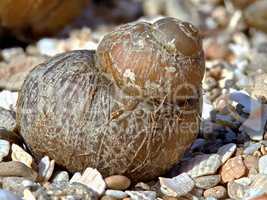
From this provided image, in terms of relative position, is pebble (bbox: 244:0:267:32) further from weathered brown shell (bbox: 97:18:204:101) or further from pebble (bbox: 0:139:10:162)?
pebble (bbox: 0:139:10:162)

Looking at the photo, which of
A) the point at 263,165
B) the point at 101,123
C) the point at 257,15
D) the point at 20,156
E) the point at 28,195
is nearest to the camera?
the point at 28,195

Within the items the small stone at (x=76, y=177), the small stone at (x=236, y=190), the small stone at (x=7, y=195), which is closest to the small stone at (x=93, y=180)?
the small stone at (x=76, y=177)

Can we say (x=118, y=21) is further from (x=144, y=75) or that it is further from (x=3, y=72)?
(x=144, y=75)

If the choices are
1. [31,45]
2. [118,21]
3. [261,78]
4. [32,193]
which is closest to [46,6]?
[31,45]

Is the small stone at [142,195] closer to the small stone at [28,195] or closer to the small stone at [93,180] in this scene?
the small stone at [93,180]

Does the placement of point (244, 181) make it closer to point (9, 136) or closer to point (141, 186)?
point (141, 186)

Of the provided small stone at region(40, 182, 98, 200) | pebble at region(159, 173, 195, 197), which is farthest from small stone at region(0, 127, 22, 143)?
pebble at region(159, 173, 195, 197)

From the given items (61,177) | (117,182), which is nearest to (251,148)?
(117,182)
